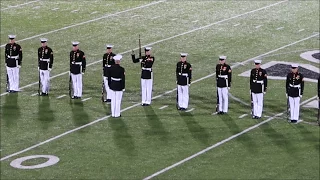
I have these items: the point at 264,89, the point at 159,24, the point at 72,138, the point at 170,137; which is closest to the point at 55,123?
the point at 72,138

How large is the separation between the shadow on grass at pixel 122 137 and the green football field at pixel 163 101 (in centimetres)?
2

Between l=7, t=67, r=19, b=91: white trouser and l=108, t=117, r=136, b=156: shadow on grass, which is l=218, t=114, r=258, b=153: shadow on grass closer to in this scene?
l=108, t=117, r=136, b=156: shadow on grass

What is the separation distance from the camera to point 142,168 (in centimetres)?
2144

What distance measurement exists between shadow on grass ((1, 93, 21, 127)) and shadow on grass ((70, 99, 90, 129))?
1360 mm

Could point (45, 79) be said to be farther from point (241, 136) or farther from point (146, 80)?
point (241, 136)

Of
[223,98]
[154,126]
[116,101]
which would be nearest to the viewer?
[154,126]

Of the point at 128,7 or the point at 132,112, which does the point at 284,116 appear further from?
the point at 128,7

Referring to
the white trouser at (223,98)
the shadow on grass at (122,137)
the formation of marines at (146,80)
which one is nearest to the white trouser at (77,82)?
the formation of marines at (146,80)

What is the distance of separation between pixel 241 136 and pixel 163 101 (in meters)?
3.69

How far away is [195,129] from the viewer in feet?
79.6

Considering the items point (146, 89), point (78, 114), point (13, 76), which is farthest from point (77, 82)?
point (146, 89)

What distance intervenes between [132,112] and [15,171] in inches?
201

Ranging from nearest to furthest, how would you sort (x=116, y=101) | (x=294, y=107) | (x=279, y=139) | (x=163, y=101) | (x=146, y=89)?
(x=279, y=139), (x=294, y=107), (x=116, y=101), (x=146, y=89), (x=163, y=101)

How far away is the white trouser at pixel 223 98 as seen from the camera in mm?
25500
